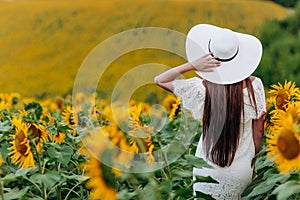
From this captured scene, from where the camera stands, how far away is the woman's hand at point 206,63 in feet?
5.96

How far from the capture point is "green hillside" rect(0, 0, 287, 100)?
6156mm

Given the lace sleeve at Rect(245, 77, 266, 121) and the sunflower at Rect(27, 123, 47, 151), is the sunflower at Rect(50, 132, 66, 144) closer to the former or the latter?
the sunflower at Rect(27, 123, 47, 151)

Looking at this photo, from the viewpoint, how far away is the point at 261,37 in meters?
7.26

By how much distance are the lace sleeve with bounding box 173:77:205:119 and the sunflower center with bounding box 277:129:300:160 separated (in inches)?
18.2

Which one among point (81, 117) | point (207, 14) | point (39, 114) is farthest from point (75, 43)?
point (81, 117)

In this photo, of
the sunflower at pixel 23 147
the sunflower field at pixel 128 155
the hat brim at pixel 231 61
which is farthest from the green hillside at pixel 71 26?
the sunflower at pixel 23 147

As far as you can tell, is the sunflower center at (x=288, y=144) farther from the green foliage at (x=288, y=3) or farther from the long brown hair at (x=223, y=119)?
the green foliage at (x=288, y=3)

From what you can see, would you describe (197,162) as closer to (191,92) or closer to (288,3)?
(191,92)

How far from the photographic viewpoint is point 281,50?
22.6 feet

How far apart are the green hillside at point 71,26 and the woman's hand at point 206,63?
375 cm

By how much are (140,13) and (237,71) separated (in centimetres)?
575

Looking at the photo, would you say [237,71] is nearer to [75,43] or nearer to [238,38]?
[238,38]

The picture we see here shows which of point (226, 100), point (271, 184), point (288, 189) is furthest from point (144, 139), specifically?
point (288, 189)

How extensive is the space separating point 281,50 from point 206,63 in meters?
5.19
